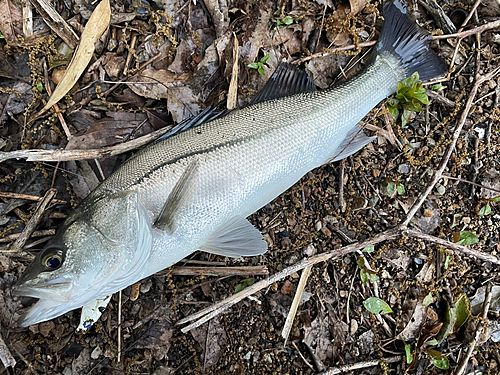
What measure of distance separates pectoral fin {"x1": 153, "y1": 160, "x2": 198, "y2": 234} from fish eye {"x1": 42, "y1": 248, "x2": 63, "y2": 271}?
0.58 metres

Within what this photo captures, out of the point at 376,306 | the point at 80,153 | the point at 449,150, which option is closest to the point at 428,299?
the point at 376,306

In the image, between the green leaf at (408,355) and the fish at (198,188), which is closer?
the fish at (198,188)

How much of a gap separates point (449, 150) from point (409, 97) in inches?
23.6

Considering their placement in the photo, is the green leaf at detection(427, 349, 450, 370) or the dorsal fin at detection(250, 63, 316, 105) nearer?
the dorsal fin at detection(250, 63, 316, 105)

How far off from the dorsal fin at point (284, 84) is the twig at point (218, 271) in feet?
4.27

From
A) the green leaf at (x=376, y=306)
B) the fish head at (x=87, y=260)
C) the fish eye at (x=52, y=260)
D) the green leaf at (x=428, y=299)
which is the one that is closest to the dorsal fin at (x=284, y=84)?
the fish head at (x=87, y=260)

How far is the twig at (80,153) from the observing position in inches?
103

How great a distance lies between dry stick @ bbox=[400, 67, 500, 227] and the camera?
2963mm

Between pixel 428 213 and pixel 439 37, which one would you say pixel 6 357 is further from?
pixel 439 37

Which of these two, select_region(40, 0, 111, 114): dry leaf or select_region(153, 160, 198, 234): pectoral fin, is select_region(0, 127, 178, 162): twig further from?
select_region(153, 160, 198, 234): pectoral fin

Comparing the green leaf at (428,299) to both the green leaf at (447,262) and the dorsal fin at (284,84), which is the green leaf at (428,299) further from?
the dorsal fin at (284,84)

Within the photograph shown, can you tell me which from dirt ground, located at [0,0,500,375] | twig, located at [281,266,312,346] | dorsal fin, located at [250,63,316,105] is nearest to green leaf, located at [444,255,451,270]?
dirt ground, located at [0,0,500,375]

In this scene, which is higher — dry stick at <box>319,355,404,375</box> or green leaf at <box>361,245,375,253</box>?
green leaf at <box>361,245,375,253</box>

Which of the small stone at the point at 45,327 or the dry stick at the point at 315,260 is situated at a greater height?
the small stone at the point at 45,327
